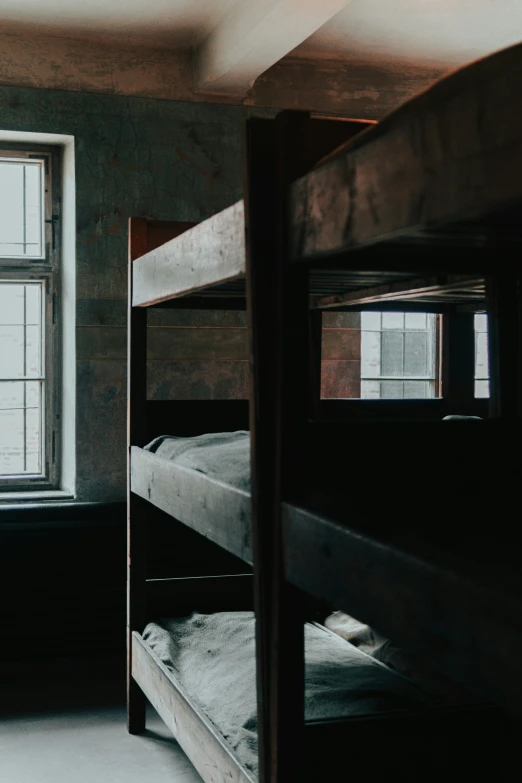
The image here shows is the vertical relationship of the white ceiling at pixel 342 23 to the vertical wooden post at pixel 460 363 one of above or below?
above

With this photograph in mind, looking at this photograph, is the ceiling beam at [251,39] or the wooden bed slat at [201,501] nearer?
the wooden bed slat at [201,501]

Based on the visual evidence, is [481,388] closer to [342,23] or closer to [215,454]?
[342,23]

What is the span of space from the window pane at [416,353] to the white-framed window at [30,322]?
1.81 meters

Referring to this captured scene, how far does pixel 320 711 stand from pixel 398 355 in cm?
300

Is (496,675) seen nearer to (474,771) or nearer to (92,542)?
(474,771)

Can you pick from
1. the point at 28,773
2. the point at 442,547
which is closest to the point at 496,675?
the point at 442,547

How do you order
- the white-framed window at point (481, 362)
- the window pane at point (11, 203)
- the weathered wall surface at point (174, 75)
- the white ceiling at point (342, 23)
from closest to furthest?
the white ceiling at point (342, 23) → the weathered wall surface at point (174, 75) → the window pane at point (11, 203) → the white-framed window at point (481, 362)

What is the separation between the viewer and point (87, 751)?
2883mm

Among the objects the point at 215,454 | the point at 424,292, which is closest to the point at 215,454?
Answer: the point at 215,454

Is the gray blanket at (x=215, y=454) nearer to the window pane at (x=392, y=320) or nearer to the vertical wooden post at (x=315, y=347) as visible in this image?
the vertical wooden post at (x=315, y=347)

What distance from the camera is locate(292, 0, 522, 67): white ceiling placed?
3635 mm

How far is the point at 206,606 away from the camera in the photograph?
317cm

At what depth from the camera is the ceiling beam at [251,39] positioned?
3.24 m

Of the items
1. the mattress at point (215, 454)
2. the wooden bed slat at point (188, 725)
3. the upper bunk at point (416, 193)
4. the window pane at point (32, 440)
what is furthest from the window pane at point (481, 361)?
the upper bunk at point (416, 193)
